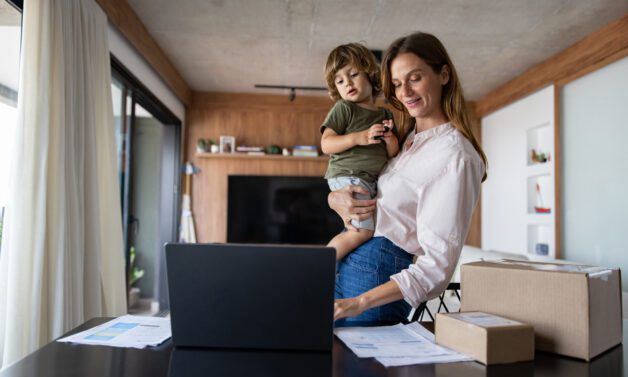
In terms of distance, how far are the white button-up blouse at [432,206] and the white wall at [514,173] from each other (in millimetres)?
3400

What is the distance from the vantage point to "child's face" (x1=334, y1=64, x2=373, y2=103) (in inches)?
62.8

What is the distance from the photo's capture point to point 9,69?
2.11 metres

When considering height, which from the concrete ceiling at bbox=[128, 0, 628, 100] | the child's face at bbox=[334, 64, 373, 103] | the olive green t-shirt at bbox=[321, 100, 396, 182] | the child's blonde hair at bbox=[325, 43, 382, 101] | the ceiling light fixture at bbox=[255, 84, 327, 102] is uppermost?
the concrete ceiling at bbox=[128, 0, 628, 100]

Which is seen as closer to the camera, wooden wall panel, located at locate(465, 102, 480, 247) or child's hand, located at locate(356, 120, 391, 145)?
child's hand, located at locate(356, 120, 391, 145)

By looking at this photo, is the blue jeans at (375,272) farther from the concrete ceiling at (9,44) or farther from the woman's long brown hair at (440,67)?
the concrete ceiling at (9,44)

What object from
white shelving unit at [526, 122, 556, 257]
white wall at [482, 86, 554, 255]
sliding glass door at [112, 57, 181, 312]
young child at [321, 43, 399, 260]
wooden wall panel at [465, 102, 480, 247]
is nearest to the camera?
young child at [321, 43, 399, 260]

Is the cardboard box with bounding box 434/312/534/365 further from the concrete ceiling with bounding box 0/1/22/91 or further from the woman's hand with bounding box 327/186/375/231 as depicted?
the concrete ceiling with bounding box 0/1/22/91

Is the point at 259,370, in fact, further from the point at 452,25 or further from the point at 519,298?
the point at 452,25

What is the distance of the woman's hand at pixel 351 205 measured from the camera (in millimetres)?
1339

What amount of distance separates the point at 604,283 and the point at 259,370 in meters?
0.71

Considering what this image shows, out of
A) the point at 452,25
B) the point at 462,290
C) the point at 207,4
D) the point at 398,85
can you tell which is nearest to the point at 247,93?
the point at 207,4

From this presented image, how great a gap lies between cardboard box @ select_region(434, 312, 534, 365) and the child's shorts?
0.48m

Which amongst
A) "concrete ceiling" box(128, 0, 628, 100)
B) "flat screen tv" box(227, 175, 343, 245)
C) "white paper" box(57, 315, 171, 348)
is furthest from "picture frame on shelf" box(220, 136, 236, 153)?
"white paper" box(57, 315, 171, 348)

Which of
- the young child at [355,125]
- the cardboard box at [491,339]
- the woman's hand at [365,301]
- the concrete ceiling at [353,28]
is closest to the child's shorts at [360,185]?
the young child at [355,125]
